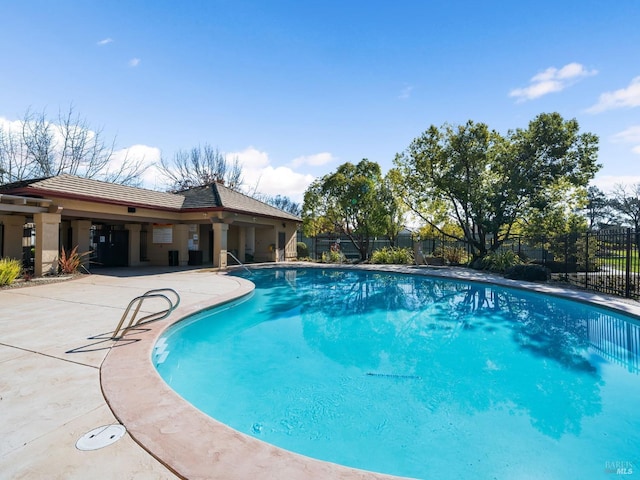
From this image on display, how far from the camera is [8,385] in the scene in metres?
3.57

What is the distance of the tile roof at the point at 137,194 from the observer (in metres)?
12.1

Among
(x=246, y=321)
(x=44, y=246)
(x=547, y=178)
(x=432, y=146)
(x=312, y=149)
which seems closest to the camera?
(x=246, y=321)

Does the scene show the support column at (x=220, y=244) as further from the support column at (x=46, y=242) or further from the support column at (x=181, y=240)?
the support column at (x=46, y=242)

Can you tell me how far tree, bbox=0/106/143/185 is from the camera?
81.8ft

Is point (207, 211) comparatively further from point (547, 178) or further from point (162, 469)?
point (547, 178)

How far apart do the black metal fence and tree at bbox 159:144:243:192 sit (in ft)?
44.0

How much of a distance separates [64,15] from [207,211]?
884 cm

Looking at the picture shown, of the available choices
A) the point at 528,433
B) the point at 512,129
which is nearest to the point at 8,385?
the point at 528,433

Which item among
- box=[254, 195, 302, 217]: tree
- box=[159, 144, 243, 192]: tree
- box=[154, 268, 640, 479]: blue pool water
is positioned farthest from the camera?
box=[254, 195, 302, 217]: tree

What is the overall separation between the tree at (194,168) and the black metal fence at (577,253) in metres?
Result: 13.4

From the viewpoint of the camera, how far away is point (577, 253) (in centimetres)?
1536

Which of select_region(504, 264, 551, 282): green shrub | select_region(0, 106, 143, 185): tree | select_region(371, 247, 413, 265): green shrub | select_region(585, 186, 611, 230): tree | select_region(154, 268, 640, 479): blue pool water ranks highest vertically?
select_region(0, 106, 143, 185): tree

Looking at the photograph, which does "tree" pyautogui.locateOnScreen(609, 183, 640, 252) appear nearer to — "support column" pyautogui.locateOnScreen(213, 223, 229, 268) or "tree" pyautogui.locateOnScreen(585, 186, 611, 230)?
"tree" pyautogui.locateOnScreen(585, 186, 611, 230)

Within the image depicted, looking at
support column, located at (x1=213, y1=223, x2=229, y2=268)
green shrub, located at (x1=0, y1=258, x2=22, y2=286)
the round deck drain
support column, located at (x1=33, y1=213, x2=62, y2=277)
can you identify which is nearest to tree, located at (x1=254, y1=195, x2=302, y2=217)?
support column, located at (x1=213, y1=223, x2=229, y2=268)
